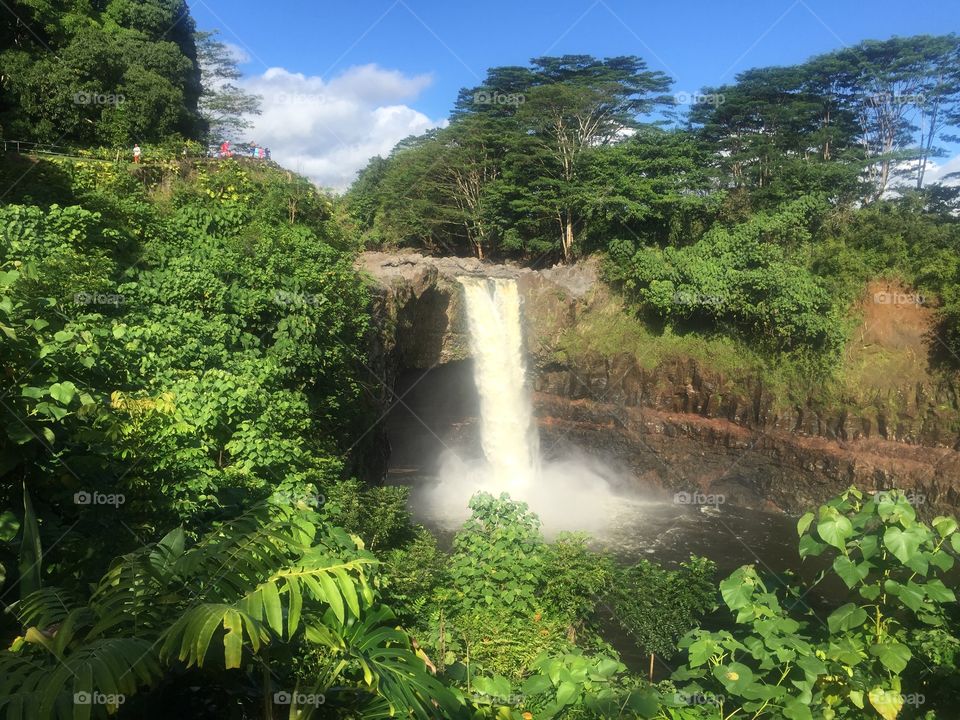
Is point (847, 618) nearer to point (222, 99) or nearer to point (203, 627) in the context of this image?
point (203, 627)

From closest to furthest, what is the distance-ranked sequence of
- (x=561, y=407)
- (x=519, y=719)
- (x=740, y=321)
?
(x=519, y=719)
(x=740, y=321)
(x=561, y=407)

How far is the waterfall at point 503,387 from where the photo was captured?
1917cm

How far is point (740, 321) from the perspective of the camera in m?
18.9

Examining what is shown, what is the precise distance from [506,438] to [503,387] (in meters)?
1.59

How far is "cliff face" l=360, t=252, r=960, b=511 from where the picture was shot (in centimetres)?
1623

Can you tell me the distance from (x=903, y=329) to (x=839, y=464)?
14.0ft

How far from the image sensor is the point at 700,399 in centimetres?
1889

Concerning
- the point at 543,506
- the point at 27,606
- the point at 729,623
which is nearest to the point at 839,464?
the point at 543,506

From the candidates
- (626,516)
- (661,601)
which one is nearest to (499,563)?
(661,601)

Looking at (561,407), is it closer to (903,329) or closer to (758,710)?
(903,329)

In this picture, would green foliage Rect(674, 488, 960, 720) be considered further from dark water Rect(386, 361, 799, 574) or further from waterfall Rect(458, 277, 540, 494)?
waterfall Rect(458, 277, 540, 494)

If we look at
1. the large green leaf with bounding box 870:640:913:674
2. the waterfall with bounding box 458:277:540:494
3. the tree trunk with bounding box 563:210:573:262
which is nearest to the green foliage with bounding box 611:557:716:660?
the large green leaf with bounding box 870:640:913:674

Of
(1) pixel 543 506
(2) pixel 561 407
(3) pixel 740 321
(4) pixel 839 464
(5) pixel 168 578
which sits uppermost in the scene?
(3) pixel 740 321

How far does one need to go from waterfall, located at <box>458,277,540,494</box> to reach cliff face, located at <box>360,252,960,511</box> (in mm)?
542
